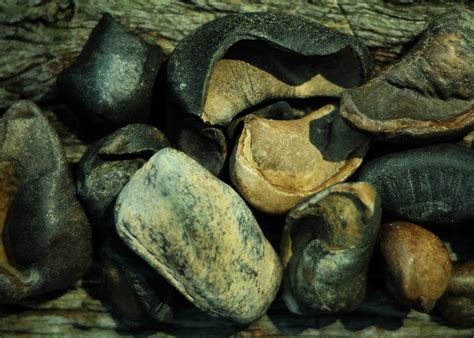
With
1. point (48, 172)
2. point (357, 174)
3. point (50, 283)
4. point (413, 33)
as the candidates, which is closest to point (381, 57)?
point (413, 33)

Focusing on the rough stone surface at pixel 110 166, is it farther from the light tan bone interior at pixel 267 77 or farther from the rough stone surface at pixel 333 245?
the rough stone surface at pixel 333 245

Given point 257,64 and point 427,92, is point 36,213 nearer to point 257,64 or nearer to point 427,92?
point 257,64

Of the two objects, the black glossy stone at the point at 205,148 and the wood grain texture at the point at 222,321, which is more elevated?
the black glossy stone at the point at 205,148

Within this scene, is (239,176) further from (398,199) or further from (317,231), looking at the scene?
(398,199)

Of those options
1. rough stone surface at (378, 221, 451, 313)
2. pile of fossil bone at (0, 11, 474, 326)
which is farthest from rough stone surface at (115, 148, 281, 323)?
rough stone surface at (378, 221, 451, 313)

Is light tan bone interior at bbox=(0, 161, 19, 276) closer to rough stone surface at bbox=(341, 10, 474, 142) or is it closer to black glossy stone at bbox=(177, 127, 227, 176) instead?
black glossy stone at bbox=(177, 127, 227, 176)

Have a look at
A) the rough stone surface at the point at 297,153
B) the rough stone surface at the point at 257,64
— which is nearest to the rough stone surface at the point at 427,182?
the rough stone surface at the point at 297,153

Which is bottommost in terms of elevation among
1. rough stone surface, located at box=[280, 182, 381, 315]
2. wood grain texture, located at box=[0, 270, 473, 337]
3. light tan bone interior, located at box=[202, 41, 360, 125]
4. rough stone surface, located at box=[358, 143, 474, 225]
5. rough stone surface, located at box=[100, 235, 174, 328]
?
wood grain texture, located at box=[0, 270, 473, 337]

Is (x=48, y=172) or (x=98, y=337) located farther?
(x=98, y=337)
